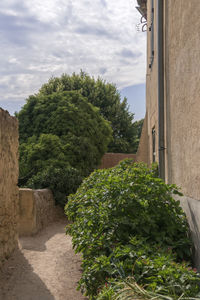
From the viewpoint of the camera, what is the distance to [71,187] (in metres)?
10.8

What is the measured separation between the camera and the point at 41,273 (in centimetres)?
523

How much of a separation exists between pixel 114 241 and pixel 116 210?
0.31 m

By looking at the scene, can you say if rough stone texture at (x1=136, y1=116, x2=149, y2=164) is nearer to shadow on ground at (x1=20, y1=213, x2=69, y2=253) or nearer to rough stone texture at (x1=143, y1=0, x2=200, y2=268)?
shadow on ground at (x1=20, y1=213, x2=69, y2=253)

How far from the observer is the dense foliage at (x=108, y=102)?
21.4m

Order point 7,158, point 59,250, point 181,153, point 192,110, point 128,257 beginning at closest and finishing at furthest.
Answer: point 128,257 < point 192,110 < point 181,153 < point 7,158 < point 59,250

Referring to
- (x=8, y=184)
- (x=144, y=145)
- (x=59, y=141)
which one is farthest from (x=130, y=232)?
(x=59, y=141)

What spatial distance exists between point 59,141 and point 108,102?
405 inches

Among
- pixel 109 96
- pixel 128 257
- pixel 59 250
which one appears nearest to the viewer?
pixel 128 257

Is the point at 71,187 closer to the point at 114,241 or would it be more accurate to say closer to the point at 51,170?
the point at 51,170

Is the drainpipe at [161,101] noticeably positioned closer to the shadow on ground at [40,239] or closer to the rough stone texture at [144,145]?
the shadow on ground at [40,239]

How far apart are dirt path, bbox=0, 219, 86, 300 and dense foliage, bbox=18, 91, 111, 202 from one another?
3.65 meters

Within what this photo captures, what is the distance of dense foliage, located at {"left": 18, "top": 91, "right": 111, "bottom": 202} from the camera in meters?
10.9

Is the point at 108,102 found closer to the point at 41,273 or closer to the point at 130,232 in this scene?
the point at 41,273

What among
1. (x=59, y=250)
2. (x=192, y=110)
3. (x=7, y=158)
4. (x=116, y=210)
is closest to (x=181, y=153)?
(x=192, y=110)
